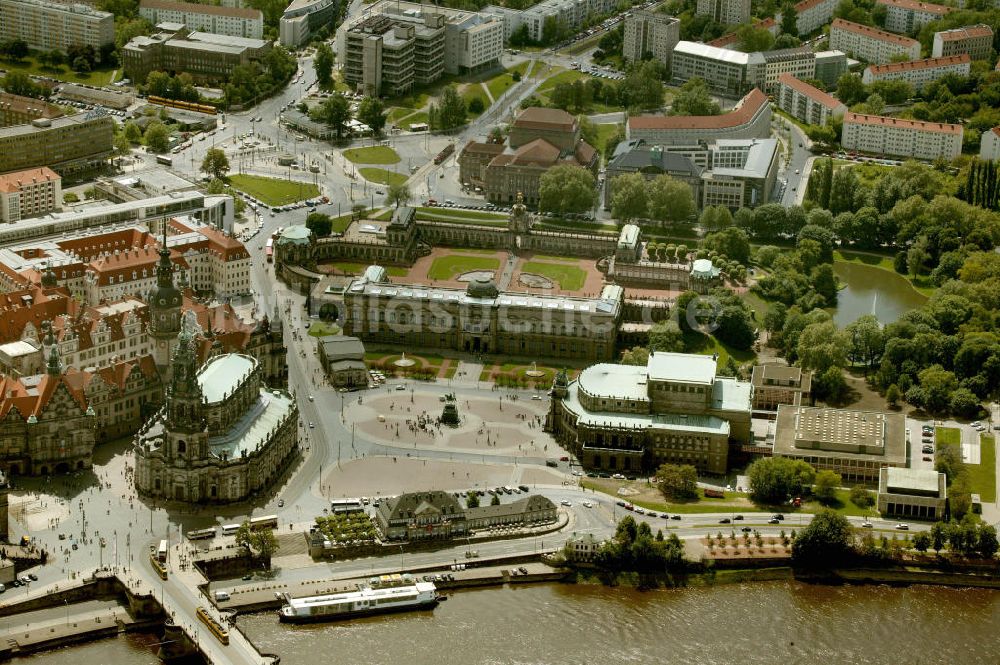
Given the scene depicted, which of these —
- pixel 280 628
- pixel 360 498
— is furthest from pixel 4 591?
pixel 360 498

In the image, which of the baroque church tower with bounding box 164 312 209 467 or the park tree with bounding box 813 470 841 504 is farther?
the park tree with bounding box 813 470 841 504

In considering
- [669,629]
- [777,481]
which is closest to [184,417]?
[669,629]

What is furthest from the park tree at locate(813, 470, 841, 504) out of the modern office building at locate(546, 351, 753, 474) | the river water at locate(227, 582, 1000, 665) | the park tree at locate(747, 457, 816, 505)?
the river water at locate(227, 582, 1000, 665)

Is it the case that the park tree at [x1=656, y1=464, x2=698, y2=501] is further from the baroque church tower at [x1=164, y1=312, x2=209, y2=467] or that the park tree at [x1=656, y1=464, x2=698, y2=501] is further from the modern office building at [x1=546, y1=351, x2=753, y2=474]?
the baroque church tower at [x1=164, y1=312, x2=209, y2=467]

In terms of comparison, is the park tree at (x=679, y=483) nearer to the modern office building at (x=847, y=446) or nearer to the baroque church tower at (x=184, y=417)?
the modern office building at (x=847, y=446)

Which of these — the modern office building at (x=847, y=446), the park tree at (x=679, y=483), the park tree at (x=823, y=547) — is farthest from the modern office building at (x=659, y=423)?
the park tree at (x=823, y=547)

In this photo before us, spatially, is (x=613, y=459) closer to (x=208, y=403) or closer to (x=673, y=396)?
(x=673, y=396)

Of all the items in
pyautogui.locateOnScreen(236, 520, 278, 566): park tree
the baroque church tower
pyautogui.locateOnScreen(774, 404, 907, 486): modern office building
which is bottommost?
pyautogui.locateOnScreen(236, 520, 278, 566): park tree

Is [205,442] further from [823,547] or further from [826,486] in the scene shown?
[826,486]
